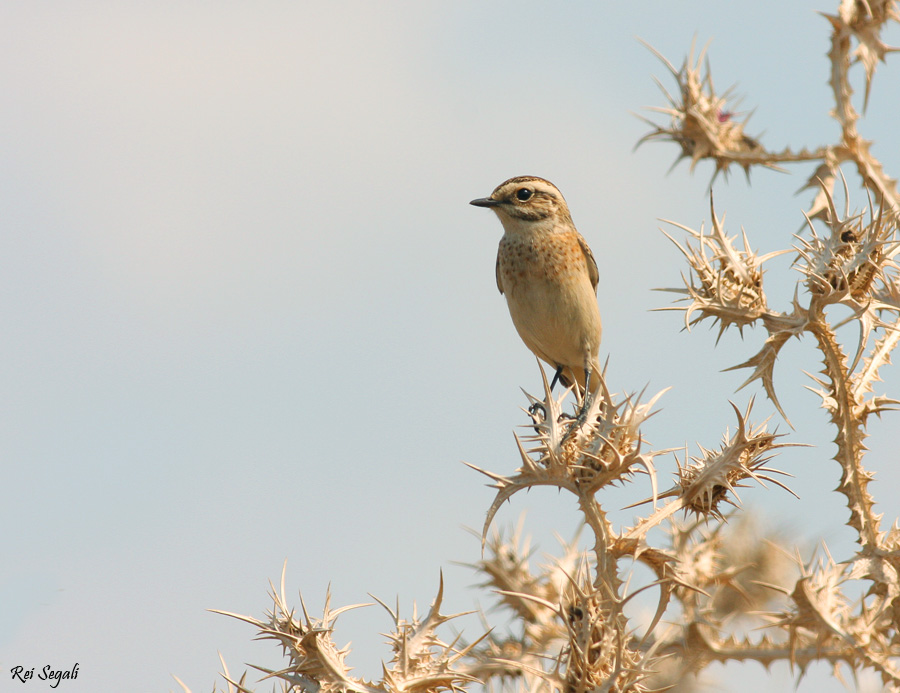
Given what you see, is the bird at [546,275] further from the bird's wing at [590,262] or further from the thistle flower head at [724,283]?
the thistle flower head at [724,283]

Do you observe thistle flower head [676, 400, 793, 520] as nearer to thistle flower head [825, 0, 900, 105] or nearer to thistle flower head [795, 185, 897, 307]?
thistle flower head [795, 185, 897, 307]

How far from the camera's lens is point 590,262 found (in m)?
8.83

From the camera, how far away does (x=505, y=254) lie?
8438 millimetres

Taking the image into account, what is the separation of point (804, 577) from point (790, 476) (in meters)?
0.53

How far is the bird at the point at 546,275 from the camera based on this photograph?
8.12 meters

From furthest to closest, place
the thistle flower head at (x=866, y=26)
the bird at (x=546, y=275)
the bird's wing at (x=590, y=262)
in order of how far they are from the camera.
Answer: the bird's wing at (x=590, y=262) < the bird at (x=546, y=275) < the thistle flower head at (x=866, y=26)

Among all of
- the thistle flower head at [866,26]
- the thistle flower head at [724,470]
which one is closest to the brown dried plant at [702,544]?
the thistle flower head at [724,470]

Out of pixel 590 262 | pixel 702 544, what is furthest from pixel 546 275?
pixel 702 544

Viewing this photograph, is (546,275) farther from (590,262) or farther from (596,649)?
(596,649)

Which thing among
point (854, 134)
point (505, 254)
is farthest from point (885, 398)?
point (505, 254)

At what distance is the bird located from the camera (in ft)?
26.6

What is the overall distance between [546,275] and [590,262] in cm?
88

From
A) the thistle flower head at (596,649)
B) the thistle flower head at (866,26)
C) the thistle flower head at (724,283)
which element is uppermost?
the thistle flower head at (866,26)

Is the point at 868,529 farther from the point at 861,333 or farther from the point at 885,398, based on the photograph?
the point at 861,333
